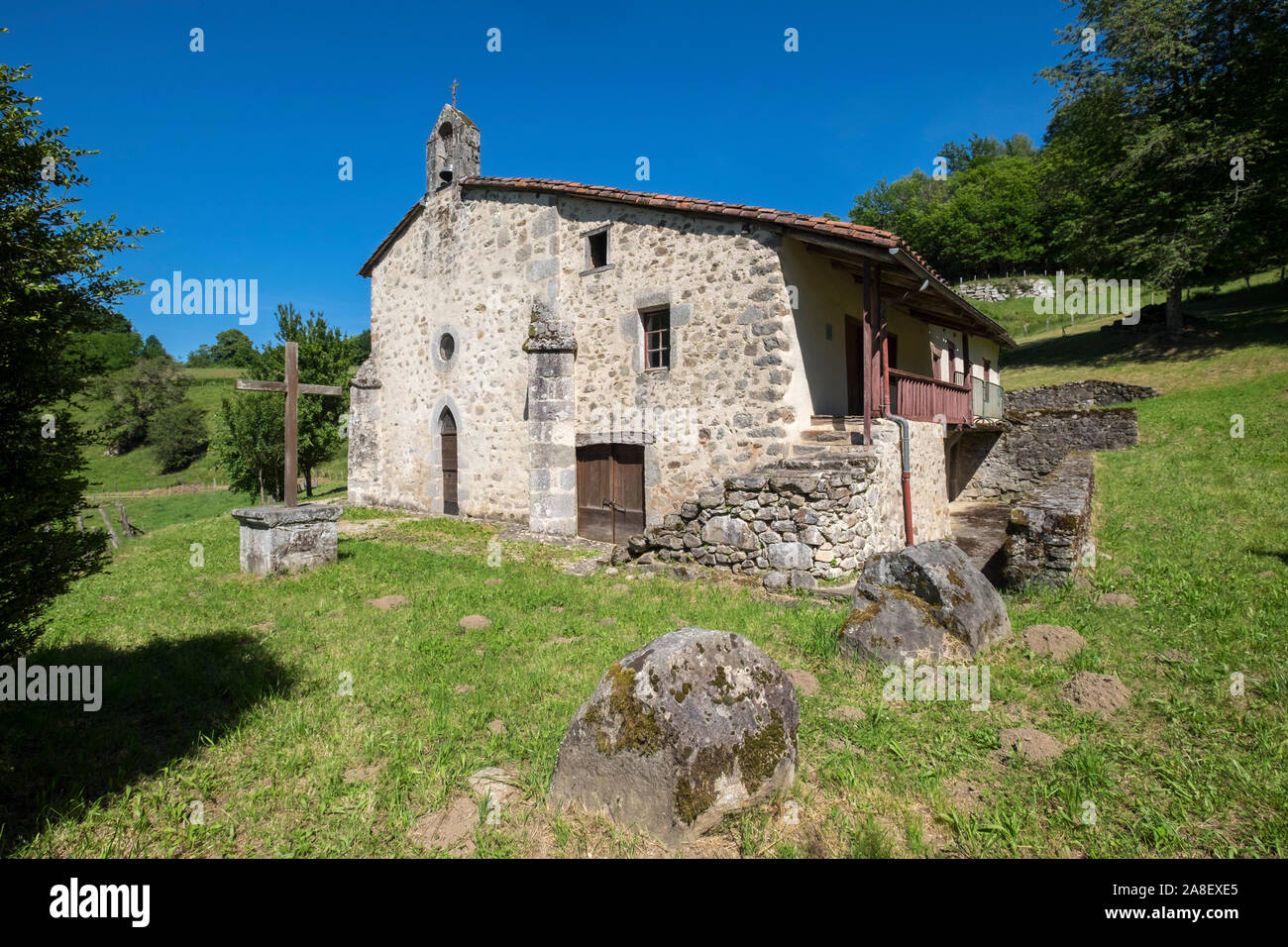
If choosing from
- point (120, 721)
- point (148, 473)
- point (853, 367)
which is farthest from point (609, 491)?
point (148, 473)

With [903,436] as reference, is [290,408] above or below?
above

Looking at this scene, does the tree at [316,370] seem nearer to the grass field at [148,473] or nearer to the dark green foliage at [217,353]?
the grass field at [148,473]

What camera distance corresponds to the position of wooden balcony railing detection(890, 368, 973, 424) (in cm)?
1034

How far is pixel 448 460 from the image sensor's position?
14.6 meters

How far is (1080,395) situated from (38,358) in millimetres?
24530

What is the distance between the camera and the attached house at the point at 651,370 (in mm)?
8891

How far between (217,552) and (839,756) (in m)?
10.4

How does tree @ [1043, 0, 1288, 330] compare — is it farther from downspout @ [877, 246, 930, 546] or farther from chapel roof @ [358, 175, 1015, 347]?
downspout @ [877, 246, 930, 546]

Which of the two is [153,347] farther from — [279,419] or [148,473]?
[279,419]

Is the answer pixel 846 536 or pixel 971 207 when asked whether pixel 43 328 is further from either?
pixel 971 207

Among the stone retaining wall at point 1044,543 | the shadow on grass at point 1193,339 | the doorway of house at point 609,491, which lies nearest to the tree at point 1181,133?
the shadow on grass at point 1193,339

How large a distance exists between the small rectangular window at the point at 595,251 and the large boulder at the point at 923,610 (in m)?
8.62
